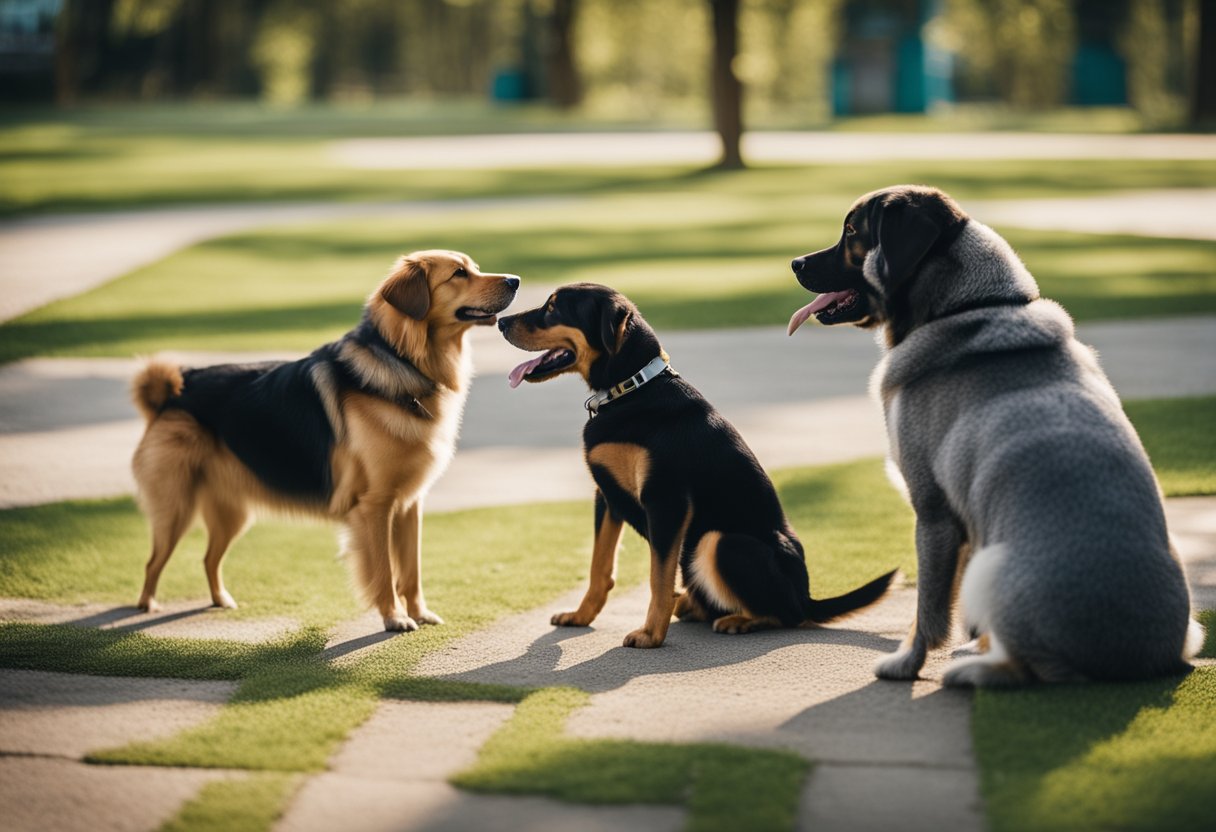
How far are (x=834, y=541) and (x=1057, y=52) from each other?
63.4 meters

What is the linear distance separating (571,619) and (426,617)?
72 centimetres

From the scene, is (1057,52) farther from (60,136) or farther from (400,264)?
(400,264)

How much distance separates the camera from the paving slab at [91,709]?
441 centimetres

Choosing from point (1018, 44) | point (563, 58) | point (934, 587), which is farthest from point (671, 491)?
point (1018, 44)

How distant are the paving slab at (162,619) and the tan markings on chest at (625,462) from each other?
5.36ft

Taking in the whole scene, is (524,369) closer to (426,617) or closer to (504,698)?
(426,617)

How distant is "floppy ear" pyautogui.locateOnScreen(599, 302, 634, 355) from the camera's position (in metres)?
5.66

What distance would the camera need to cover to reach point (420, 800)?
153 inches

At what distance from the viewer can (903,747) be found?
13.9 feet

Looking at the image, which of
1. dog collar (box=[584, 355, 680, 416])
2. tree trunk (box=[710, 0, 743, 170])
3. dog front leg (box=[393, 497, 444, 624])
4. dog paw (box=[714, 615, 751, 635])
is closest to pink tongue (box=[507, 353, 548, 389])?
dog collar (box=[584, 355, 680, 416])

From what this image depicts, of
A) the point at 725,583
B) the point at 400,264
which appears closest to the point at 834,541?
the point at 725,583

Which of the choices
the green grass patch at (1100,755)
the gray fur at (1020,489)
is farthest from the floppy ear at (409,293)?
the green grass patch at (1100,755)

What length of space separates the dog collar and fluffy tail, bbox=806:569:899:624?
117cm

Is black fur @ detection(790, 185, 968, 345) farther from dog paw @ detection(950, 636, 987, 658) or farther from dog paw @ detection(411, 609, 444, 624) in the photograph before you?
dog paw @ detection(411, 609, 444, 624)
